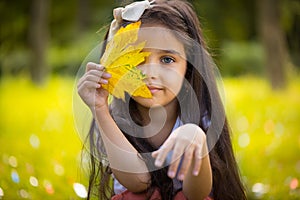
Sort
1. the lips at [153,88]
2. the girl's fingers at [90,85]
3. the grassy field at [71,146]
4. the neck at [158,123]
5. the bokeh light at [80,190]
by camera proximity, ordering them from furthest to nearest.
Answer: the grassy field at [71,146] → the bokeh light at [80,190] → the neck at [158,123] → the lips at [153,88] → the girl's fingers at [90,85]

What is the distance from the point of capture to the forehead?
6.43 ft

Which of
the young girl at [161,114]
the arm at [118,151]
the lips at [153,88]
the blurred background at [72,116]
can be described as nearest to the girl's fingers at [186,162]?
the young girl at [161,114]

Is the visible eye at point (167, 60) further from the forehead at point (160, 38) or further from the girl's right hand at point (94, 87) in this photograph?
the girl's right hand at point (94, 87)

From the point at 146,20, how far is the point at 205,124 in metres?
0.44

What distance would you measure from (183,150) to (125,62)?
1.48 feet

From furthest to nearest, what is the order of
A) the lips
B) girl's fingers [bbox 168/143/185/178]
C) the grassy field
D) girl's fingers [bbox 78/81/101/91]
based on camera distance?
1. the grassy field
2. the lips
3. girl's fingers [bbox 78/81/101/91]
4. girl's fingers [bbox 168/143/185/178]

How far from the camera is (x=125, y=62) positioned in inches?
74.3

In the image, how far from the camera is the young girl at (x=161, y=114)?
1.87m

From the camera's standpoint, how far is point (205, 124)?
7.11ft

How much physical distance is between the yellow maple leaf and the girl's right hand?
0.07ft

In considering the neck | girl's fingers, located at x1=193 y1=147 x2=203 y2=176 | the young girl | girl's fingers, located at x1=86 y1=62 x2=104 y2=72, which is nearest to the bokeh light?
the young girl

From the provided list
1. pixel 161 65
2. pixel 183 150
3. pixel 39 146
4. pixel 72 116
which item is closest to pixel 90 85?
pixel 161 65

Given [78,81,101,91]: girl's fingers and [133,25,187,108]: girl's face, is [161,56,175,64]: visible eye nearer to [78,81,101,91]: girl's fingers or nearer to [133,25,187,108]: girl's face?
[133,25,187,108]: girl's face

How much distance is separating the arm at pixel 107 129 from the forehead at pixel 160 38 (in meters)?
0.19
